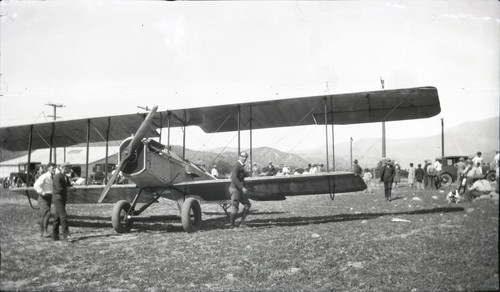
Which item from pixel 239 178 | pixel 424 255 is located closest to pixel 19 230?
pixel 424 255

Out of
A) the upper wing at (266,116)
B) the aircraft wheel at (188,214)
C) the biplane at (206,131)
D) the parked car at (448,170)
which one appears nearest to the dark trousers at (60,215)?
the biplane at (206,131)

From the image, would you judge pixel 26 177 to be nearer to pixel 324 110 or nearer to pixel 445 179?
pixel 324 110

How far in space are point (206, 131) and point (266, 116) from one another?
2505 millimetres

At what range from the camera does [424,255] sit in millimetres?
4852

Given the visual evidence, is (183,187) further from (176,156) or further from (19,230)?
(19,230)

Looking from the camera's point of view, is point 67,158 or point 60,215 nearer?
point 60,215

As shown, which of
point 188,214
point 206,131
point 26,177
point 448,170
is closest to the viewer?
point 188,214

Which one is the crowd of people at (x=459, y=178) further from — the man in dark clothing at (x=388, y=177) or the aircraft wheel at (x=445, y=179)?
the aircraft wheel at (x=445, y=179)

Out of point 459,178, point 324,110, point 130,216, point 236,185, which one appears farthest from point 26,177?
point 459,178

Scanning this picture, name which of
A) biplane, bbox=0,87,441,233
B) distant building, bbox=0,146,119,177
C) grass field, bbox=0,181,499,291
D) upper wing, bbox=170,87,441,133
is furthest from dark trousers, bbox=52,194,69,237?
distant building, bbox=0,146,119,177

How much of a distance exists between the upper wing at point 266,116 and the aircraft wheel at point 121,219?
8.56 ft

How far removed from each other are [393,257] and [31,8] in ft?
19.0

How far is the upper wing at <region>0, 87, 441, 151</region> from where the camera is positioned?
29.7ft

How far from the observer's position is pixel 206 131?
1228cm
